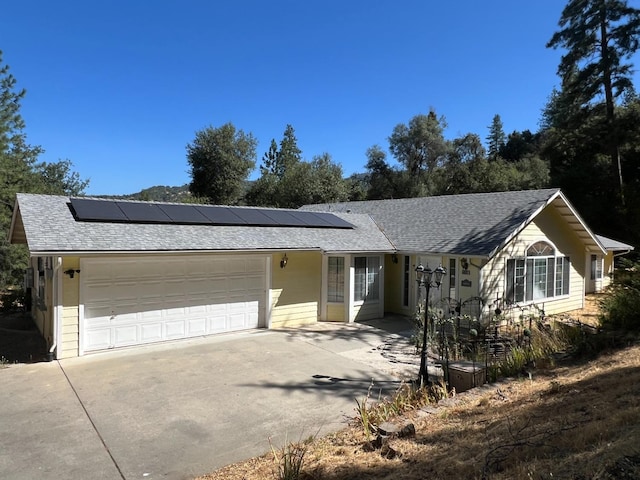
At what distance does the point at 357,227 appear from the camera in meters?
15.9

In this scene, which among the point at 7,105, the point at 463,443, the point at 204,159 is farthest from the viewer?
the point at 204,159

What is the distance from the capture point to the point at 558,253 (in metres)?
15.1

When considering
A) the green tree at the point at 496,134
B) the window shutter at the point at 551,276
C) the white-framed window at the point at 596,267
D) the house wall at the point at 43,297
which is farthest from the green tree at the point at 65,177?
the green tree at the point at 496,134

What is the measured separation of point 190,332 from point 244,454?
640 centimetres

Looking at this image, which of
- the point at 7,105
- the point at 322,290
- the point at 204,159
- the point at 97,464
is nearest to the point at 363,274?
the point at 322,290

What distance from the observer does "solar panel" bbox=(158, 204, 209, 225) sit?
12016 millimetres

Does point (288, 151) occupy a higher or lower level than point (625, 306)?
higher

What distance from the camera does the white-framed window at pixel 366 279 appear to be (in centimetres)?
1378

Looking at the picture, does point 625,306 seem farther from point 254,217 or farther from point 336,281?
point 254,217

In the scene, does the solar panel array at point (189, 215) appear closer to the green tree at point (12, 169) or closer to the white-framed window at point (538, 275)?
the white-framed window at point (538, 275)

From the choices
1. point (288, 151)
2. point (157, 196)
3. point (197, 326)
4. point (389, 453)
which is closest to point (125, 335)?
point (197, 326)

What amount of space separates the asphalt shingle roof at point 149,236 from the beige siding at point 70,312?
64cm

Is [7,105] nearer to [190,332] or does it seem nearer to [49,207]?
[49,207]

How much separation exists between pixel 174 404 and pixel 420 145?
38.9 metres
